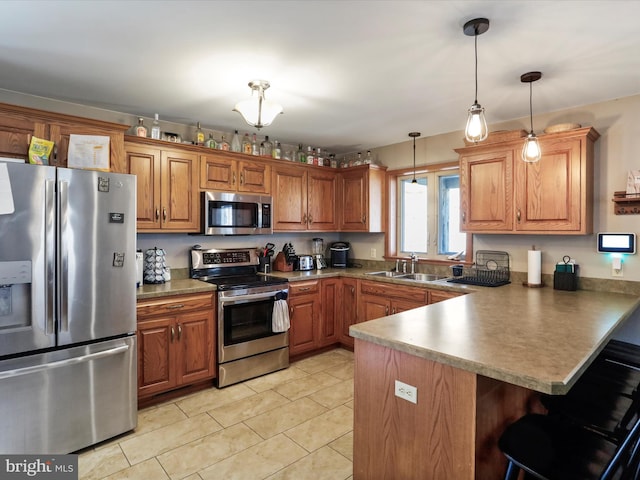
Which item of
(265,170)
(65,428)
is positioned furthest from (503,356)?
(265,170)

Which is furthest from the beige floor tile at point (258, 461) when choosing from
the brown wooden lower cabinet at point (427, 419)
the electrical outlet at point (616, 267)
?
the electrical outlet at point (616, 267)

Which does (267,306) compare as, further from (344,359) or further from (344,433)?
(344,433)

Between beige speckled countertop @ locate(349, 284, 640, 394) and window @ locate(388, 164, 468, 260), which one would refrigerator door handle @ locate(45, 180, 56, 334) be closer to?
beige speckled countertop @ locate(349, 284, 640, 394)

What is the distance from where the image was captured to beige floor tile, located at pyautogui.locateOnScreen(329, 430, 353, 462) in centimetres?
226

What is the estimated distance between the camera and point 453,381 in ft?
4.53

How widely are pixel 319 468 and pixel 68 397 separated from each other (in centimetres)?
157

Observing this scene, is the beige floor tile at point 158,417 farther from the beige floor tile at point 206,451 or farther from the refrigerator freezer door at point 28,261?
the refrigerator freezer door at point 28,261

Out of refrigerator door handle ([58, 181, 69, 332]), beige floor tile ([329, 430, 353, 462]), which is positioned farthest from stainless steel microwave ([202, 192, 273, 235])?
beige floor tile ([329, 430, 353, 462])

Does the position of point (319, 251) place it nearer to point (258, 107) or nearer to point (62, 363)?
point (258, 107)

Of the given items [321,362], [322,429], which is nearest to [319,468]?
[322,429]

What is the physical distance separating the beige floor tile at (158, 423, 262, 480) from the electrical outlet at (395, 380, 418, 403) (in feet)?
4.27

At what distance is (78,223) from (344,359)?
8.98ft

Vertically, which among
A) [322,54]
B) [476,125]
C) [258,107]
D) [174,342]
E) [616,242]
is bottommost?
[174,342]

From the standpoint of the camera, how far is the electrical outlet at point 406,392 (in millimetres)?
1501
